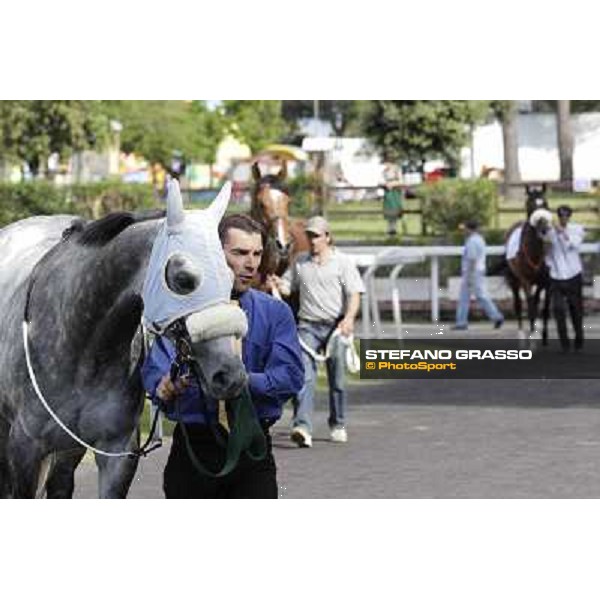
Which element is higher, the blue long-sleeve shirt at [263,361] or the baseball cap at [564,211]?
the blue long-sleeve shirt at [263,361]

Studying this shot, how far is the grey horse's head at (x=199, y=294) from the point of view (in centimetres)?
530

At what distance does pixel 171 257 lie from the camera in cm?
552

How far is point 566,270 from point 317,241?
675cm

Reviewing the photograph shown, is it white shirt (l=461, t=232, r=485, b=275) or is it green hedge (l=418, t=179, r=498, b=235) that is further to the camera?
green hedge (l=418, t=179, r=498, b=235)

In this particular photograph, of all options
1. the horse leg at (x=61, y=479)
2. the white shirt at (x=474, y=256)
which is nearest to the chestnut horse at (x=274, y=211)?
the horse leg at (x=61, y=479)

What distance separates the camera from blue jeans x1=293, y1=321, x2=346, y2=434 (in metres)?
11.9

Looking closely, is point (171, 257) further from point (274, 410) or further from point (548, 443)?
point (548, 443)

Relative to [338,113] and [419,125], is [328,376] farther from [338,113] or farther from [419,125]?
[338,113]

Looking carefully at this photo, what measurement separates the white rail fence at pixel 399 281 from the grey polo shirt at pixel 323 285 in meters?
Result: 6.73

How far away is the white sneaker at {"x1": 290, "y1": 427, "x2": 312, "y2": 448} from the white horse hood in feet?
20.6

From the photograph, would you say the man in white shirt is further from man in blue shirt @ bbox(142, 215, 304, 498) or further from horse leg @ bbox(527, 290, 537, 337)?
man in blue shirt @ bbox(142, 215, 304, 498)

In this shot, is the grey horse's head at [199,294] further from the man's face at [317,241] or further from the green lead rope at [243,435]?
the man's face at [317,241]

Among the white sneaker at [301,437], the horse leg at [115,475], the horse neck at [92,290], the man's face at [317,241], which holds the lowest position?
the white sneaker at [301,437]

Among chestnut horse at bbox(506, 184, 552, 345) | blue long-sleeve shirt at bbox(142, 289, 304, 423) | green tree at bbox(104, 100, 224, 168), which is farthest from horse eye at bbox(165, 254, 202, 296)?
green tree at bbox(104, 100, 224, 168)
